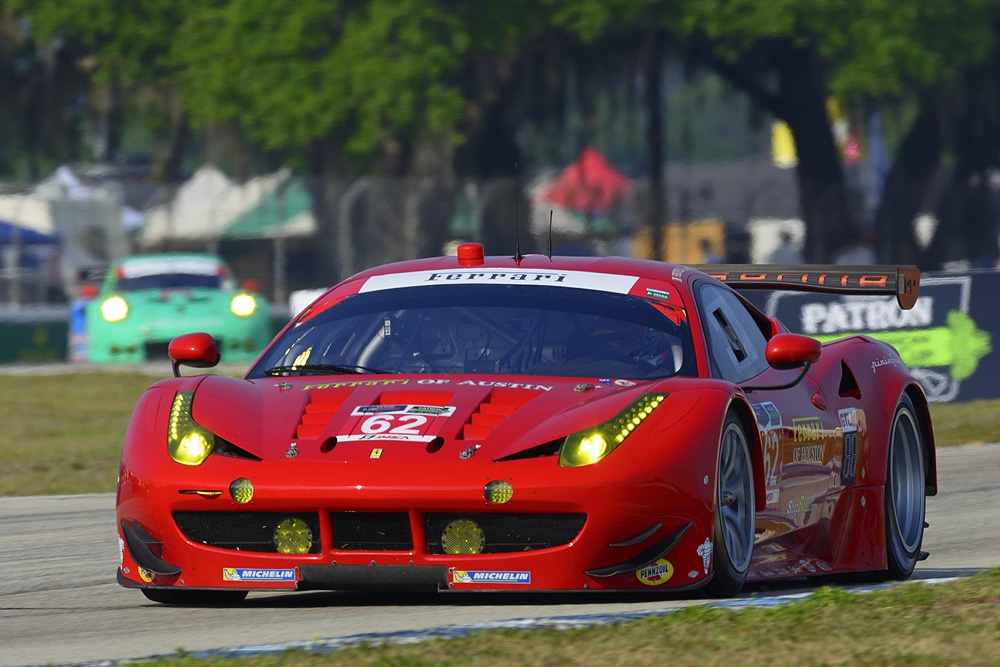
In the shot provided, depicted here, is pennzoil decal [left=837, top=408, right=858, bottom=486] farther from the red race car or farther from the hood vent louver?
the hood vent louver

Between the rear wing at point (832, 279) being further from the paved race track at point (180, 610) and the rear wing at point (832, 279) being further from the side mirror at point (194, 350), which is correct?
the side mirror at point (194, 350)

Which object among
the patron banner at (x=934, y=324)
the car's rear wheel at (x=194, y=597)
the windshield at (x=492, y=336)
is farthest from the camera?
the patron banner at (x=934, y=324)

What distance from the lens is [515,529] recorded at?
5.27 meters

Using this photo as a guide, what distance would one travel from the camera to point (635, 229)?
26641 mm

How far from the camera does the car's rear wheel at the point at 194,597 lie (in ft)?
18.9

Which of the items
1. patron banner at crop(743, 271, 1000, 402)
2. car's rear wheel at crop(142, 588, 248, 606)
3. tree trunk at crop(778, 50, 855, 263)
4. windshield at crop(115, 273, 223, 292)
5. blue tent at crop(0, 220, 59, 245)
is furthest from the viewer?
tree trunk at crop(778, 50, 855, 263)

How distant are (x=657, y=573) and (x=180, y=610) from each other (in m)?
1.44

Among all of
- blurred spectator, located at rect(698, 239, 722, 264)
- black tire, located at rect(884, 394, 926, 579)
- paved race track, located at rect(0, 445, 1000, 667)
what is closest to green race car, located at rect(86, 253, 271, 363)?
blurred spectator, located at rect(698, 239, 722, 264)

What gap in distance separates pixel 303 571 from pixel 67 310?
19932 millimetres

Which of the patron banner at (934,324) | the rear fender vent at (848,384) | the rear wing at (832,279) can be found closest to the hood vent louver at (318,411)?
the rear fender vent at (848,384)

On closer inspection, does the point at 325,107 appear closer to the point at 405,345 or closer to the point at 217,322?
the point at 217,322

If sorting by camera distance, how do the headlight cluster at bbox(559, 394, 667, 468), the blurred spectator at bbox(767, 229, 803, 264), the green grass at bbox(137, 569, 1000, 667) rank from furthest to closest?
the blurred spectator at bbox(767, 229, 803, 264), the headlight cluster at bbox(559, 394, 667, 468), the green grass at bbox(137, 569, 1000, 667)

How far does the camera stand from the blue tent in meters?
24.9

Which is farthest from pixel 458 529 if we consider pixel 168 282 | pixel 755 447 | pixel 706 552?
pixel 168 282
